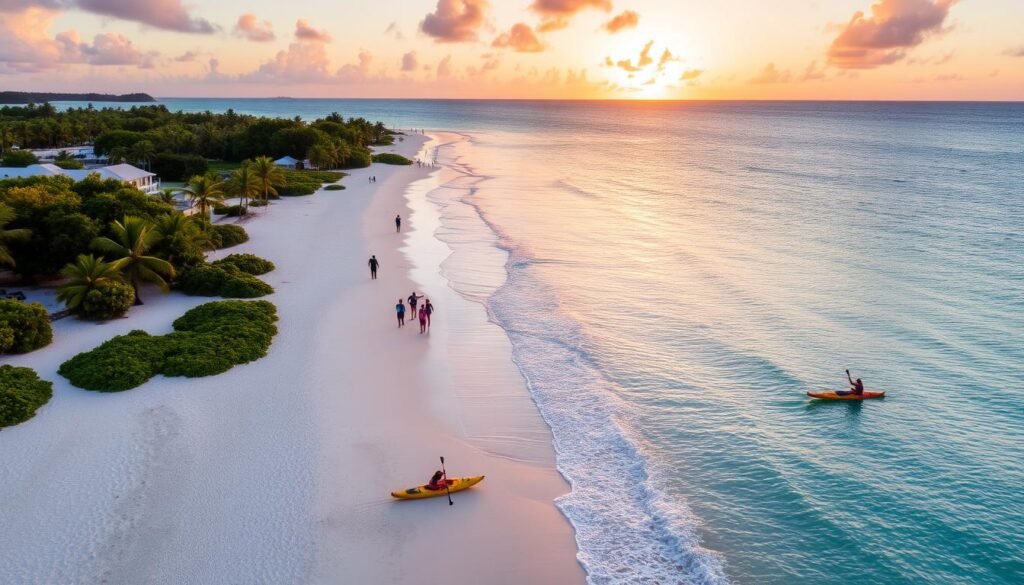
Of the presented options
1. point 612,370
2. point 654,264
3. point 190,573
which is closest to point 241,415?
point 190,573

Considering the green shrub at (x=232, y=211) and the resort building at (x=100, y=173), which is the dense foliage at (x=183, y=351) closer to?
the resort building at (x=100, y=173)

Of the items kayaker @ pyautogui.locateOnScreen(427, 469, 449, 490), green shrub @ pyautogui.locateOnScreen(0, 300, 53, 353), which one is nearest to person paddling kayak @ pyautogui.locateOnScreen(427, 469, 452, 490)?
kayaker @ pyautogui.locateOnScreen(427, 469, 449, 490)

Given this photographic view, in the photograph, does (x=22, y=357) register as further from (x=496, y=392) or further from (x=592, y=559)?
(x=592, y=559)

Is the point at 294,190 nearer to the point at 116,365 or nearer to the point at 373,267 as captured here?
the point at 373,267

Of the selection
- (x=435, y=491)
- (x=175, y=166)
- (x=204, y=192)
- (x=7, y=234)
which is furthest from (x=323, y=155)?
(x=435, y=491)

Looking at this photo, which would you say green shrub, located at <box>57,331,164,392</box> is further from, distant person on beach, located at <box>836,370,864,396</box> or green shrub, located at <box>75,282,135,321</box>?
distant person on beach, located at <box>836,370,864,396</box>
